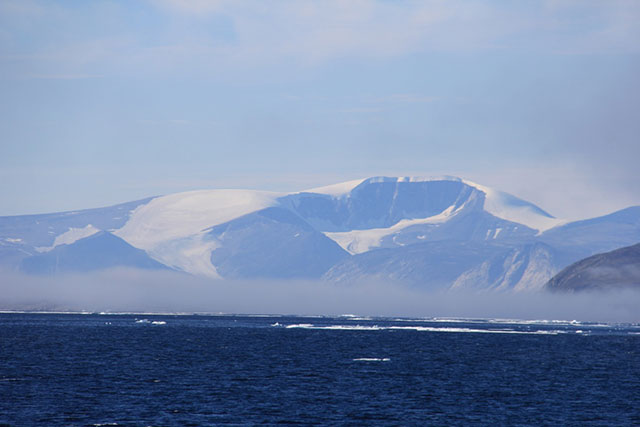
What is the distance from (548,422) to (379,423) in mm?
18412

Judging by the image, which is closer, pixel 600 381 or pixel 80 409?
pixel 80 409

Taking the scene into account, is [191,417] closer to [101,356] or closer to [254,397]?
[254,397]

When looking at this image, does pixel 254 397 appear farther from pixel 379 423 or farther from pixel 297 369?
pixel 297 369

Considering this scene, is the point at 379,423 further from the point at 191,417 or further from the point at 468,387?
the point at 468,387

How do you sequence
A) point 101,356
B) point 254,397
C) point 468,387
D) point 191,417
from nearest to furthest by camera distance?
point 191,417
point 254,397
point 468,387
point 101,356

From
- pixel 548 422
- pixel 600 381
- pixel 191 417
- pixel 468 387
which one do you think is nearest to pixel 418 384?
pixel 468 387

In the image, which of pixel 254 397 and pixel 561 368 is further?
pixel 561 368

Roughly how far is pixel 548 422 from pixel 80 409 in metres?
50.6

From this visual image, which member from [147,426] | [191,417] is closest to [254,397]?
[191,417]

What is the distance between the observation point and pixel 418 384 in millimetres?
150625

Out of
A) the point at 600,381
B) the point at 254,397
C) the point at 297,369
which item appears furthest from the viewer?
the point at 297,369

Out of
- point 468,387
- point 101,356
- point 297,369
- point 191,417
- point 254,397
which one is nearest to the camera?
point 191,417

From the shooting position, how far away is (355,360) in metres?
199

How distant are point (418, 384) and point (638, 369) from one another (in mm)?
53880
